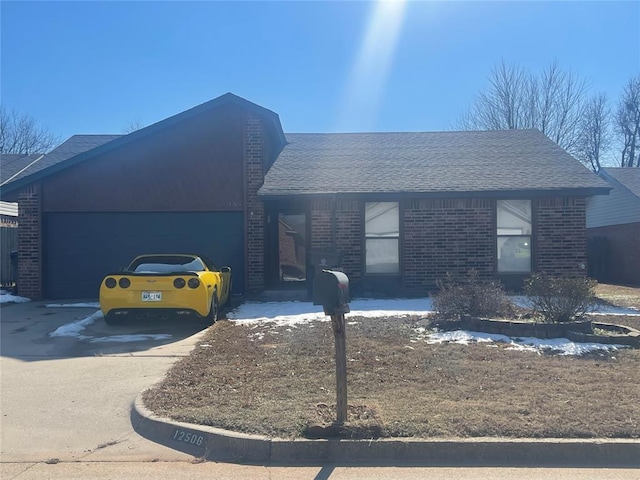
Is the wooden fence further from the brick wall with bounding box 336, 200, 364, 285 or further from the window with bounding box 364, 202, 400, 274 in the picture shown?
the window with bounding box 364, 202, 400, 274

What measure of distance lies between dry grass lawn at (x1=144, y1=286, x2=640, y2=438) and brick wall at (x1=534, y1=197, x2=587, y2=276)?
6.68 metres

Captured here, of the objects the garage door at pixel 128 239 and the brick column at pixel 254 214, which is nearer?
the brick column at pixel 254 214

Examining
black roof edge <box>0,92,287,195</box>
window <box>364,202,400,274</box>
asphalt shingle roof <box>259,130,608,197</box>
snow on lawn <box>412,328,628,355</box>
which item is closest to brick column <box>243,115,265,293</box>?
asphalt shingle roof <box>259,130,608,197</box>

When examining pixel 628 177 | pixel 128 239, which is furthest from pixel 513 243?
pixel 628 177

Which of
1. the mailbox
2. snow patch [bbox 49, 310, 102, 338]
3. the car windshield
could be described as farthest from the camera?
the car windshield

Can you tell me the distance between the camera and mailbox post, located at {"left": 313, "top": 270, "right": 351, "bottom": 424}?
14.8ft

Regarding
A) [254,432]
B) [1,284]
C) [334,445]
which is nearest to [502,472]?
[334,445]

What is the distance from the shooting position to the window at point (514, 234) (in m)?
13.6

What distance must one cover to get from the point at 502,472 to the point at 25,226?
13020 millimetres

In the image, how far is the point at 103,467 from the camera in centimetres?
424

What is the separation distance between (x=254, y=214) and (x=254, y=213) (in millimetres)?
25

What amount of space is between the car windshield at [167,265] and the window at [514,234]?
761cm

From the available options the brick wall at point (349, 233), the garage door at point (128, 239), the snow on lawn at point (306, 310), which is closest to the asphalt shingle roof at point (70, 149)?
the garage door at point (128, 239)

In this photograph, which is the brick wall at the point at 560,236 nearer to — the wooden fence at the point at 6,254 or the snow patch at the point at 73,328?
the snow patch at the point at 73,328
